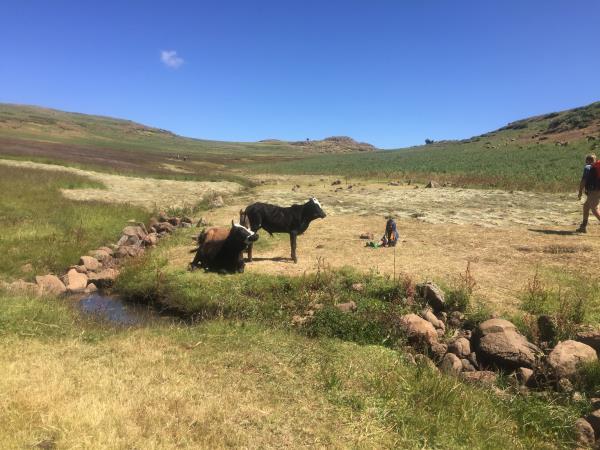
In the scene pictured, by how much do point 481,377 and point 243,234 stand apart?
708 centimetres

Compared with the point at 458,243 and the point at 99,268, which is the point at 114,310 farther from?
the point at 458,243

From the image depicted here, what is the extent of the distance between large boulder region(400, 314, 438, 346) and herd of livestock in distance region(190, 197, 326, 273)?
4989mm

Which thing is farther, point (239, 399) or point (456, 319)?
point (456, 319)

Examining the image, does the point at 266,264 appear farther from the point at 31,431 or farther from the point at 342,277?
the point at 31,431

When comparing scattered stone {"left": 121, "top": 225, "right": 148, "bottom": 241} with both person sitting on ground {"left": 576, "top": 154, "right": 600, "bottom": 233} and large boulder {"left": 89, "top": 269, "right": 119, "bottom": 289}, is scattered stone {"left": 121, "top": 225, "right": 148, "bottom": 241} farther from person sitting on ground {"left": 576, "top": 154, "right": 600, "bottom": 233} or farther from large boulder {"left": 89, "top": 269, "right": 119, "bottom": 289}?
person sitting on ground {"left": 576, "top": 154, "right": 600, "bottom": 233}

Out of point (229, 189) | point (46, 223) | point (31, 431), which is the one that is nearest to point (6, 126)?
point (229, 189)

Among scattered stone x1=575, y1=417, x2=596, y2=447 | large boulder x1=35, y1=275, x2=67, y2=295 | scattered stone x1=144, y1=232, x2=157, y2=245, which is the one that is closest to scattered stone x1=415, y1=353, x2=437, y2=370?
scattered stone x1=575, y1=417, x2=596, y2=447

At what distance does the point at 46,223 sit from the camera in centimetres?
1675

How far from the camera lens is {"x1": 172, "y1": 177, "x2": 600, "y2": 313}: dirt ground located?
38.0 ft

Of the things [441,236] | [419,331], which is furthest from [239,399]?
[441,236]

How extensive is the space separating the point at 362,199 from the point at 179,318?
61.3ft

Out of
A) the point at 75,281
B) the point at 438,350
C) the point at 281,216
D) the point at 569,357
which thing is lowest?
the point at 75,281

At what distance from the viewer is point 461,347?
8.12 metres

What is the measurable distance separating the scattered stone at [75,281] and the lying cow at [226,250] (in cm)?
311
